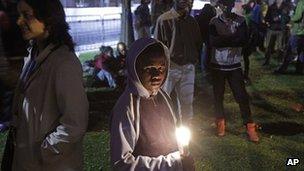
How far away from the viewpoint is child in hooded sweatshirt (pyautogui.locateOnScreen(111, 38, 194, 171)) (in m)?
2.47

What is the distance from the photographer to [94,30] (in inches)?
576

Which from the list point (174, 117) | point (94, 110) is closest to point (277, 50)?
point (94, 110)

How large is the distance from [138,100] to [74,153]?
545 mm

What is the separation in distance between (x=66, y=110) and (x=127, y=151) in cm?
44

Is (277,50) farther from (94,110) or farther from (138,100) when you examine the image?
(138,100)

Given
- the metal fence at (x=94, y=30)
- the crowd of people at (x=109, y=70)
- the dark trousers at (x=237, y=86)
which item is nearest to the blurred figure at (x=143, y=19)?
the metal fence at (x=94, y=30)

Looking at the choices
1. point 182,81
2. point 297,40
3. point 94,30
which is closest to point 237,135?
point 182,81

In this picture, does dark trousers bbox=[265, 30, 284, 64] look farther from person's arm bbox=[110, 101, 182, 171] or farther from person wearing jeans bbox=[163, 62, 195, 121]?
person's arm bbox=[110, 101, 182, 171]

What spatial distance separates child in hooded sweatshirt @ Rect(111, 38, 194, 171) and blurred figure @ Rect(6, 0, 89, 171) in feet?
0.85

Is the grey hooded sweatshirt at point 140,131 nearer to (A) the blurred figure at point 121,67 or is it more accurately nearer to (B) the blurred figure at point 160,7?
(A) the blurred figure at point 121,67

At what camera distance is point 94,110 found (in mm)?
7465

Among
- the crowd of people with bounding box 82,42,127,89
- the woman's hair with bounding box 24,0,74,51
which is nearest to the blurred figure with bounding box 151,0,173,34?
the crowd of people with bounding box 82,42,127,89

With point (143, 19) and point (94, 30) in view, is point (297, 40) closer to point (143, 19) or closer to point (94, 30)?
point (143, 19)

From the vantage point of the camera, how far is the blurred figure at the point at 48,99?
2.46 meters
